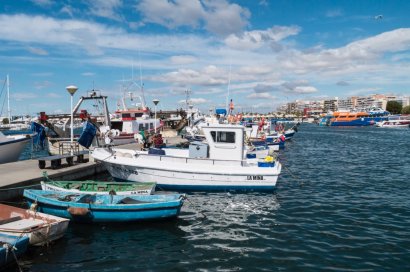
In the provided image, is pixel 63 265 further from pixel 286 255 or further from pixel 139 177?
pixel 139 177

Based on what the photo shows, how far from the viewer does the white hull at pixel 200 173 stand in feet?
56.1

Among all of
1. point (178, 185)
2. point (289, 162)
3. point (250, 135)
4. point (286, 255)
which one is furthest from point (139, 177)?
point (250, 135)

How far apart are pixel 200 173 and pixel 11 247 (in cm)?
1013

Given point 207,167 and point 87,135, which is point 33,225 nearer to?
point 207,167

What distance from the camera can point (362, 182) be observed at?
20.2 m

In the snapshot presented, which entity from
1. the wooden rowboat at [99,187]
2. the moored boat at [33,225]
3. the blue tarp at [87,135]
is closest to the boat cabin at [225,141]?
the wooden rowboat at [99,187]

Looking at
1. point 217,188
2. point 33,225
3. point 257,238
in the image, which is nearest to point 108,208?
point 33,225

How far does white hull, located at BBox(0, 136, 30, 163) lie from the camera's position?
73.4 ft

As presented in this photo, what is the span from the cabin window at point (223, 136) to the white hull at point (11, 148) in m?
14.7

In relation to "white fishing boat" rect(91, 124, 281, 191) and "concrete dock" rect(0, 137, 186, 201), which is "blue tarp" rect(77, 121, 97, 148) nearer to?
"concrete dock" rect(0, 137, 186, 201)

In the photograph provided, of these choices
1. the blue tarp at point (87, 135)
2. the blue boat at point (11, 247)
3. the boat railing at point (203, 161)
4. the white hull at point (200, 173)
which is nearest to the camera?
the blue boat at point (11, 247)

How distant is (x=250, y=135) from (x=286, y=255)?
3166cm

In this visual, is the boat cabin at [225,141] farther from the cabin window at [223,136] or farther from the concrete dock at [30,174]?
the concrete dock at [30,174]

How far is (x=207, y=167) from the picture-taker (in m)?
17.3
